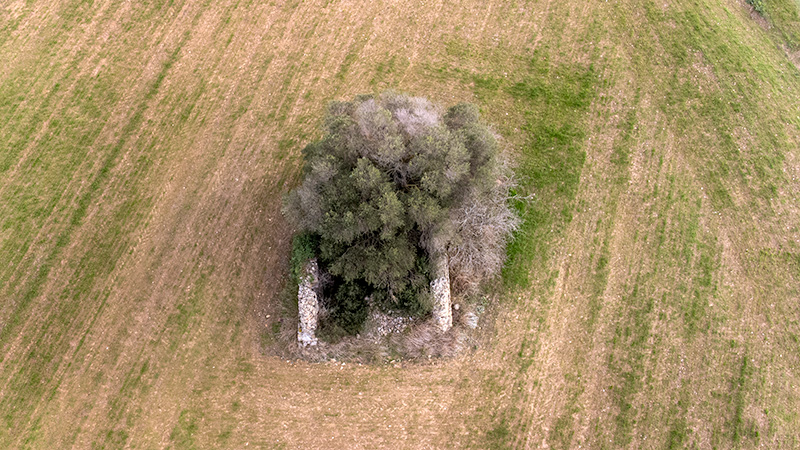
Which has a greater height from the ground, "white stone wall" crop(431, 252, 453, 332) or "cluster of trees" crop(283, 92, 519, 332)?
"cluster of trees" crop(283, 92, 519, 332)

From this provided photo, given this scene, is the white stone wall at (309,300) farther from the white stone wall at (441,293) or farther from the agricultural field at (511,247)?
the white stone wall at (441,293)

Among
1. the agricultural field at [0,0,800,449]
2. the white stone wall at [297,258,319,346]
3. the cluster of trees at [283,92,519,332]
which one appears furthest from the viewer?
the agricultural field at [0,0,800,449]

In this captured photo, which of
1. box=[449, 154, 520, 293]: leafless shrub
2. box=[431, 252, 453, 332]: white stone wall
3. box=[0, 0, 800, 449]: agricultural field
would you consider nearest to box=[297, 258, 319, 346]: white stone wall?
box=[0, 0, 800, 449]: agricultural field

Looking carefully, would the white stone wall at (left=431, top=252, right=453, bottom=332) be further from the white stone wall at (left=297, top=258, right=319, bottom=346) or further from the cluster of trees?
the white stone wall at (left=297, top=258, right=319, bottom=346)

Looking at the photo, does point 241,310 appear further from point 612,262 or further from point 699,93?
point 699,93

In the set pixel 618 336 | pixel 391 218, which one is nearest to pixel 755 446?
pixel 618 336

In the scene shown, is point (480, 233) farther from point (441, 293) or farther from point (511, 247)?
point (441, 293)
